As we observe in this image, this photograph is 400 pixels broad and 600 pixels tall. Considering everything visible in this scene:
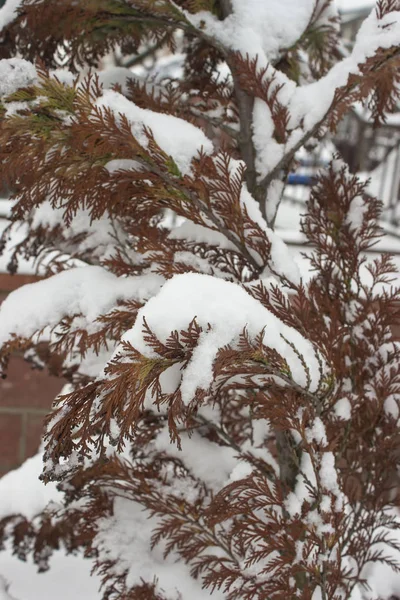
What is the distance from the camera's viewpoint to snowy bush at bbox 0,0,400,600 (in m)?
0.97

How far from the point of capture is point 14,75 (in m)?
1.15

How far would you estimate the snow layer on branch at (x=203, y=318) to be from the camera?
0.90 m

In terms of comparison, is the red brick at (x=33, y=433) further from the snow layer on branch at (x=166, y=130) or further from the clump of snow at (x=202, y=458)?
the snow layer on branch at (x=166, y=130)

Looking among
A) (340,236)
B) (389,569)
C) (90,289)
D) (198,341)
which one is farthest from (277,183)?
(389,569)

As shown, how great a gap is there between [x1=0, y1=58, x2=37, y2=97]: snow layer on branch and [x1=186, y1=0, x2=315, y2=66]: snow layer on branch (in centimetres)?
49

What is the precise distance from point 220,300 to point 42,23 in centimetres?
92

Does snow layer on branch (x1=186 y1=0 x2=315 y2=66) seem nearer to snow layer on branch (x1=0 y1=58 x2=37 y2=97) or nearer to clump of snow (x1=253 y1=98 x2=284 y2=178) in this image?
clump of snow (x1=253 y1=98 x2=284 y2=178)

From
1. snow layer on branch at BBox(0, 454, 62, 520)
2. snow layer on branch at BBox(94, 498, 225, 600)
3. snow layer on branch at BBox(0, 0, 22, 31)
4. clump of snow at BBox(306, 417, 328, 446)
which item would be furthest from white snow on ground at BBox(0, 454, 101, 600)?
snow layer on branch at BBox(0, 0, 22, 31)

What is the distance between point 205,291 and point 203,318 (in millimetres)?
54

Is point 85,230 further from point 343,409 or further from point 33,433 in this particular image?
point 33,433

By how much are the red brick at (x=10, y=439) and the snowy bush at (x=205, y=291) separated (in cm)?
140

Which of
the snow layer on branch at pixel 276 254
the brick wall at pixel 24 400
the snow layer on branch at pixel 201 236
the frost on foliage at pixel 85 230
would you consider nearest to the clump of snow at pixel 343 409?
the snow layer on branch at pixel 276 254

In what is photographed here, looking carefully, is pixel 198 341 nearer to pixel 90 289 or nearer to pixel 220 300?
pixel 220 300

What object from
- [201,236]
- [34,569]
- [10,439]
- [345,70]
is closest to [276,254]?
[201,236]
